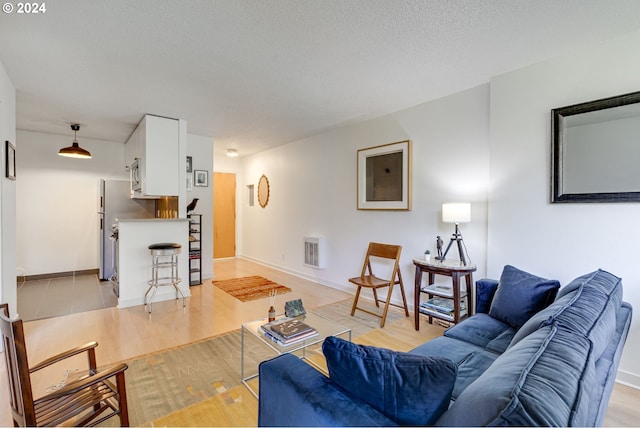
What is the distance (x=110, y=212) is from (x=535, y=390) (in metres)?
5.95

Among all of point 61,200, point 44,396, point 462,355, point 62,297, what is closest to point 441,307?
point 462,355

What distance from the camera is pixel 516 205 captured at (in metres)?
2.61

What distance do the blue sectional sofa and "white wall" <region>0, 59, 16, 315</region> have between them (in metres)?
2.91

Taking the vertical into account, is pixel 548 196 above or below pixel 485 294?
above

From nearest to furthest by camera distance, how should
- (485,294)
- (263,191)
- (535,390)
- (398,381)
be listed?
(535,390), (398,381), (485,294), (263,191)

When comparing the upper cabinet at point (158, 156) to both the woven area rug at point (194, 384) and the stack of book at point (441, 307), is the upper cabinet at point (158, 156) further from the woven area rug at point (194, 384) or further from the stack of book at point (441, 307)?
the stack of book at point (441, 307)

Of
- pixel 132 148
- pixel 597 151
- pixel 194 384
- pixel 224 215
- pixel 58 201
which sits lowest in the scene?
pixel 194 384

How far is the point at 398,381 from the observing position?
86 cm

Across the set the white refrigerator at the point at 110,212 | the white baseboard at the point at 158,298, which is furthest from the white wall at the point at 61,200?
the white baseboard at the point at 158,298

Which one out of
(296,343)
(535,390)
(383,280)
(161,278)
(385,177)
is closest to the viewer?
(535,390)

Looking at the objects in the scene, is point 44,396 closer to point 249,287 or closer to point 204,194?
point 249,287

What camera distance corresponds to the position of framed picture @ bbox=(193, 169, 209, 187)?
502cm

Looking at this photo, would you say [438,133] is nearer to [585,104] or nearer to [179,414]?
[585,104]

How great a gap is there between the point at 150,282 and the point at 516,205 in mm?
4163
